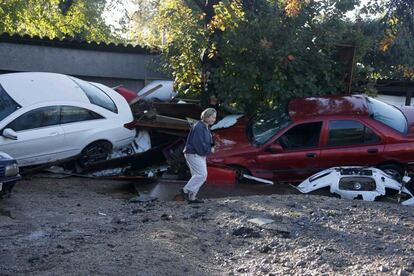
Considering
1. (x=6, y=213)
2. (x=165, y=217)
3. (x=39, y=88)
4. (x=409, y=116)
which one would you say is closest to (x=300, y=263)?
(x=165, y=217)

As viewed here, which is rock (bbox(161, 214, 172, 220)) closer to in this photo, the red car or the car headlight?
the car headlight

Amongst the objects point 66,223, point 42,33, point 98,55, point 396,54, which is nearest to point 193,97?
point 98,55

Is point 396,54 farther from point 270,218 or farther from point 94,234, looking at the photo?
point 94,234

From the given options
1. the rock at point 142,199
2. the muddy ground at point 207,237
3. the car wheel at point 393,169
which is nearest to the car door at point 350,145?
the car wheel at point 393,169

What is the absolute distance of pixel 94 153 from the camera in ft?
36.2

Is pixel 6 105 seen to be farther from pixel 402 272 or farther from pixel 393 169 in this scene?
pixel 402 272

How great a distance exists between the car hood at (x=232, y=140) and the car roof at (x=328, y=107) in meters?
0.96

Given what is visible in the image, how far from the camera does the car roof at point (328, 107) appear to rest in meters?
9.91

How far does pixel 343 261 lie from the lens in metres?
5.37

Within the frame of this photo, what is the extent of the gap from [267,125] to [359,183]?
2.23m

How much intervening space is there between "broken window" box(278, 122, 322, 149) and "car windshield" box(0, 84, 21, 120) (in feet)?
16.3

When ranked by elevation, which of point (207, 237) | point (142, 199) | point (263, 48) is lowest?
point (142, 199)

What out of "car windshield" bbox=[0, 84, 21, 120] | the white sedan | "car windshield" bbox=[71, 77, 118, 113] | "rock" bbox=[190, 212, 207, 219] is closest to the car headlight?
the white sedan

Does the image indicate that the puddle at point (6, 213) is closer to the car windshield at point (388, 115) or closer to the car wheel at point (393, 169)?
the car wheel at point (393, 169)
